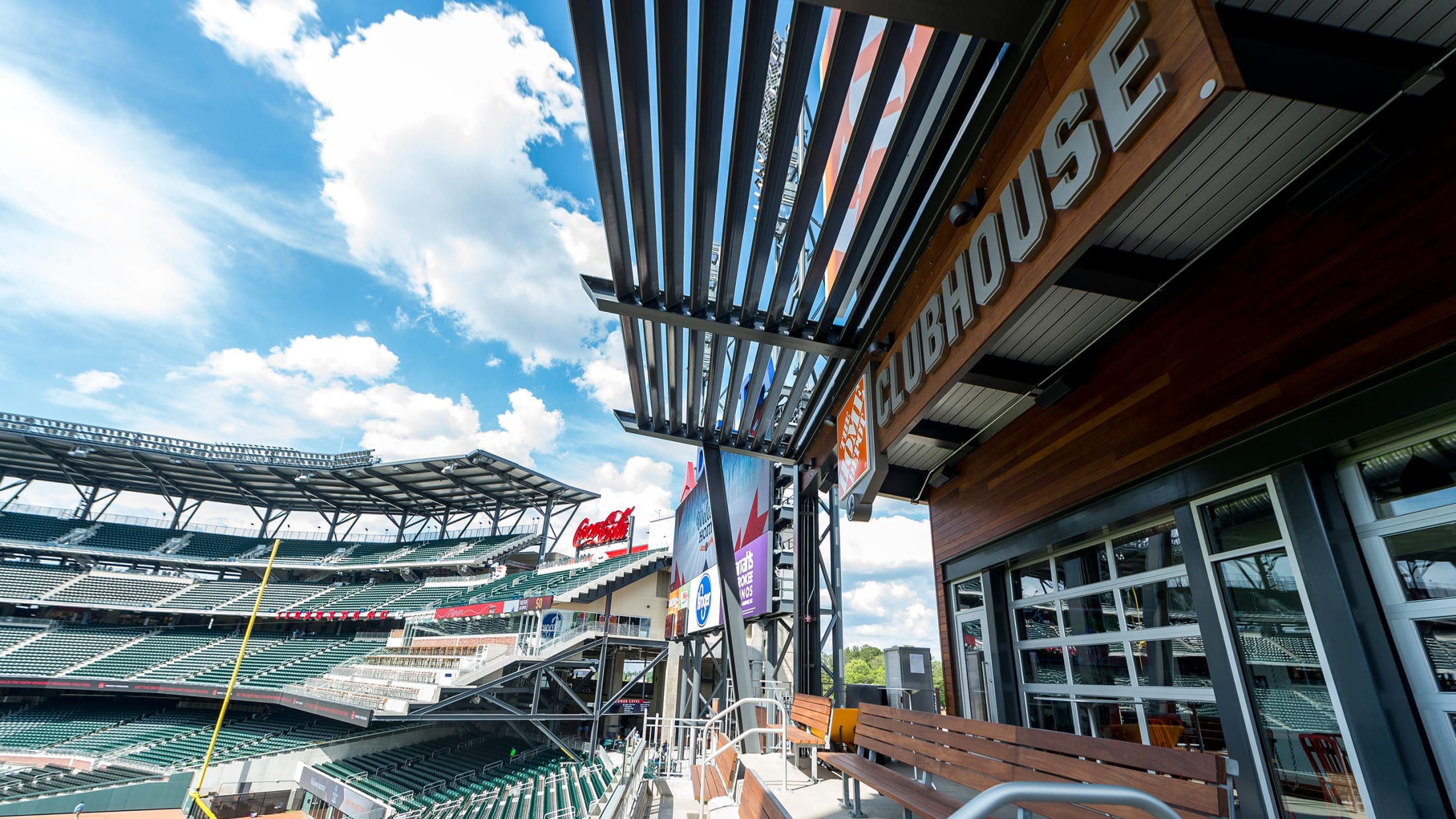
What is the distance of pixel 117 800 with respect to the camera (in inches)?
594

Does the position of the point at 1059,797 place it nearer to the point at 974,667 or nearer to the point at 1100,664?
the point at 1100,664

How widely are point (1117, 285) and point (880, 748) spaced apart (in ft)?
11.1

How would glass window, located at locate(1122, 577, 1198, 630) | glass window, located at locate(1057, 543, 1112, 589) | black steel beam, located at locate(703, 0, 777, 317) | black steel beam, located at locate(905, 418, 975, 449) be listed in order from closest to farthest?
black steel beam, located at locate(703, 0, 777, 317)
glass window, located at locate(1122, 577, 1198, 630)
glass window, located at locate(1057, 543, 1112, 589)
black steel beam, located at locate(905, 418, 975, 449)

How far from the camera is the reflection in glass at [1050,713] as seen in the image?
14.6 ft

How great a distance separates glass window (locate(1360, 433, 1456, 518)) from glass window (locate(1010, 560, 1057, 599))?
8.30 ft

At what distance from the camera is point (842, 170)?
379 cm

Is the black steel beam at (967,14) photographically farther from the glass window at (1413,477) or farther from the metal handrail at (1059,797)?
the metal handrail at (1059,797)

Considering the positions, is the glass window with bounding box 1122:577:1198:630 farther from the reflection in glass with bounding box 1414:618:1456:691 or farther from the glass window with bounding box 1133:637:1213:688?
the reflection in glass with bounding box 1414:618:1456:691

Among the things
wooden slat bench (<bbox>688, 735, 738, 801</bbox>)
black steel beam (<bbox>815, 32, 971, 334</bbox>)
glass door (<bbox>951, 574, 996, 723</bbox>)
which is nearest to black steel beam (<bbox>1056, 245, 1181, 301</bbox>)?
black steel beam (<bbox>815, 32, 971, 334</bbox>)


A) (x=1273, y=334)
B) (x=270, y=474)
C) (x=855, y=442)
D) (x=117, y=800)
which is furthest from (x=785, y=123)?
(x=270, y=474)

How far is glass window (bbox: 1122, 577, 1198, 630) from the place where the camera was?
3469mm

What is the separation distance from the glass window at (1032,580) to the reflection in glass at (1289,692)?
1831mm

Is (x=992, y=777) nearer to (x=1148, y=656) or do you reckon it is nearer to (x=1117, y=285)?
(x=1148, y=656)

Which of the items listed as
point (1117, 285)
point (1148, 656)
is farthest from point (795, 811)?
point (1117, 285)
